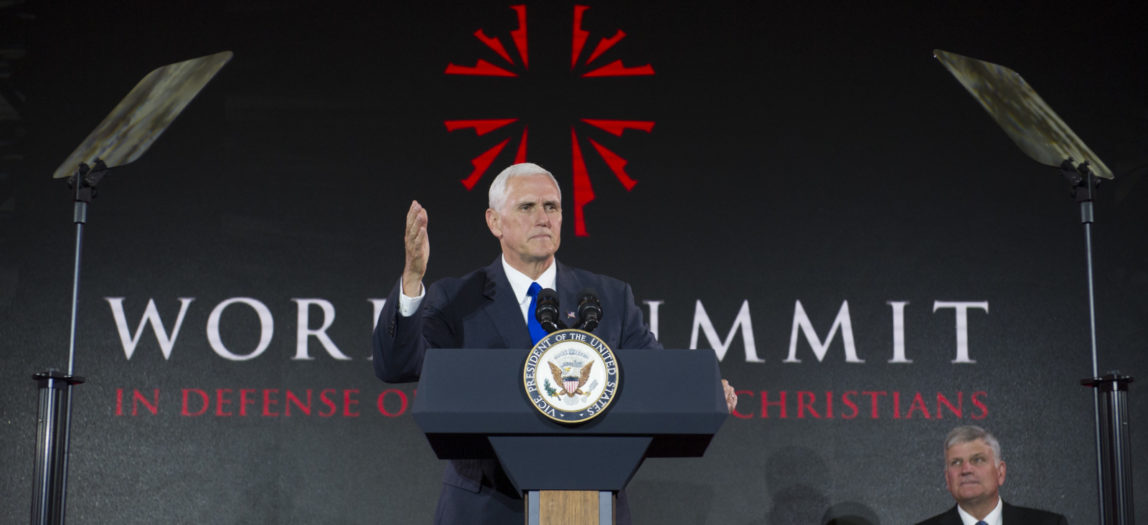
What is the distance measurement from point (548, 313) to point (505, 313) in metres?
0.52

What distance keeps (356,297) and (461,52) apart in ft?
3.41

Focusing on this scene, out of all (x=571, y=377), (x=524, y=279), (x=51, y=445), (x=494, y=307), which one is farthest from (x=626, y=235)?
(x=571, y=377)

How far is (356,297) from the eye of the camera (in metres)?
4.25

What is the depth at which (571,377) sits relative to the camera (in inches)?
69.9

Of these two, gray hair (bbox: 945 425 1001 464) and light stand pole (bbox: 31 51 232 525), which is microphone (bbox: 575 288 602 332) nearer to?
light stand pole (bbox: 31 51 232 525)

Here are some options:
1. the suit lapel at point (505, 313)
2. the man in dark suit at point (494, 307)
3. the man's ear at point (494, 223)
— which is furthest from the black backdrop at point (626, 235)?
the suit lapel at point (505, 313)

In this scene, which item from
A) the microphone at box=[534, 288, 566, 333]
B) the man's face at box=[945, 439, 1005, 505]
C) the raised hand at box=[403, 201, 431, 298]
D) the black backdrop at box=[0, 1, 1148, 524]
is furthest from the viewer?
the black backdrop at box=[0, 1, 1148, 524]

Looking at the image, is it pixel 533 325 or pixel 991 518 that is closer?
pixel 533 325

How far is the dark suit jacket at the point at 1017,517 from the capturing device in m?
3.88

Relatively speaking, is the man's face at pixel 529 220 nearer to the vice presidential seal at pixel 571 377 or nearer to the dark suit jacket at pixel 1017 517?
the vice presidential seal at pixel 571 377

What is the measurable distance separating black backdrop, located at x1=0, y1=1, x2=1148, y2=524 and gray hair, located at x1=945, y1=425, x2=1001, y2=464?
0.89ft

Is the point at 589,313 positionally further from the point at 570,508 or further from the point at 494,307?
the point at 494,307

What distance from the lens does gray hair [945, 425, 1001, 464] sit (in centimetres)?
385

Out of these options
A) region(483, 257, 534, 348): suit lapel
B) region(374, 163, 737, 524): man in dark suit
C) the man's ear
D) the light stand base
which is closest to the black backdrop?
the light stand base
